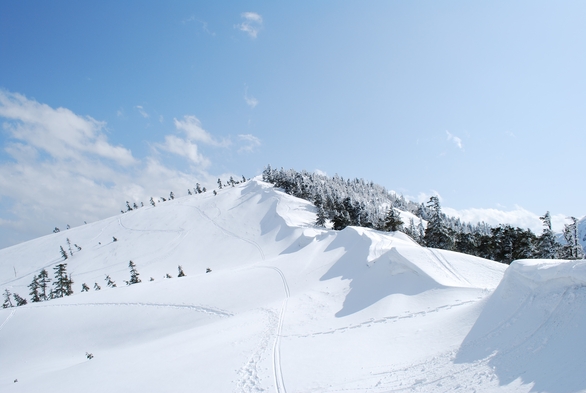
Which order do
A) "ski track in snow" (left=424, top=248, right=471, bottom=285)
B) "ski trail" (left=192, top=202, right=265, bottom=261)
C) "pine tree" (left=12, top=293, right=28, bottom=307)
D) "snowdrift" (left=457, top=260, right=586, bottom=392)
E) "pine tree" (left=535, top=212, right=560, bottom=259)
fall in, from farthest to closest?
"ski trail" (left=192, top=202, right=265, bottom=261)
"pine tree" (left=12, top=293, right=28, bottom=307)
"pine tree" (left=535, top=212, right=560, bottom=259)
"ski track in snow" (left=424, top=248, right=471, bottom=285)
"snowdrift" (left=457, top=260, right=586, bottom=392)

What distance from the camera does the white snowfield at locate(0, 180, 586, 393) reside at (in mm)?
10102

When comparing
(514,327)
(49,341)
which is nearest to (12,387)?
(49,341)

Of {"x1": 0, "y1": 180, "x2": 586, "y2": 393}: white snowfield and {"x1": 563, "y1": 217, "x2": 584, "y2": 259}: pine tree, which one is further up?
{"x1": 0, "y1": 180, "x2": 586, "y2": 393}: white snowfield

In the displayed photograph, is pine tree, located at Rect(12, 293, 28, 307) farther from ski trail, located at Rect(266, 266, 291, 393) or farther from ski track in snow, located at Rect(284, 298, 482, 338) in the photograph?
ski track in snow, located at Rect(284, 298, 482, 338)

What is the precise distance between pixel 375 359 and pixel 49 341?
1595 inches

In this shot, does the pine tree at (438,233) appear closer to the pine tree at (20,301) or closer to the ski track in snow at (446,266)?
the ski track in snow at (446,266)

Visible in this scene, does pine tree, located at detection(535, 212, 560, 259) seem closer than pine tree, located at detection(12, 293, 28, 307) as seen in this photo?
Yes

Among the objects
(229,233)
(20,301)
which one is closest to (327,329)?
(229,233)

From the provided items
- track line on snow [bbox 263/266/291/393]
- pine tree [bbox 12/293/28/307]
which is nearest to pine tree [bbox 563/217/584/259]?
track line on snow [bbox 263/266/291/393]

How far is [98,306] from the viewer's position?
126 feet

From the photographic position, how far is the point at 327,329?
20312 millimetres

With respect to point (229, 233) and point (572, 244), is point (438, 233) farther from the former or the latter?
point (229, 233)

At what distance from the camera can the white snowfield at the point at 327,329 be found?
398 inches

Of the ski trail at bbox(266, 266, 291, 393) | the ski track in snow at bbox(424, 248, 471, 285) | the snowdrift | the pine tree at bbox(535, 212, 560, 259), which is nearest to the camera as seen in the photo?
the snowdrift
